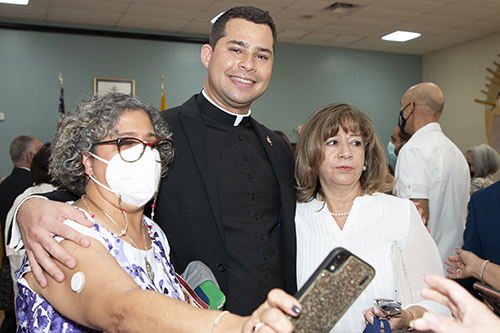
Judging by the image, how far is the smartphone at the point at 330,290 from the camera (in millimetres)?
771

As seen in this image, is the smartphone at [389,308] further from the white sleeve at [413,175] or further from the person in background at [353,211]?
the white sleeve at [413,175]

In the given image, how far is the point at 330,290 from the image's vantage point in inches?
30.8

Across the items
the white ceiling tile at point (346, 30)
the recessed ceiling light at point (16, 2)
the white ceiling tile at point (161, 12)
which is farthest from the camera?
the white ceiling tile at point (346, 30)

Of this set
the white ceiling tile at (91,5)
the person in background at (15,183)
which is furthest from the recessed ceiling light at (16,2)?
the person in background at (15,183)

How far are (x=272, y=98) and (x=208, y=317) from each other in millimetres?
7883

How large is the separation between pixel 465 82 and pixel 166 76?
6.05 meters

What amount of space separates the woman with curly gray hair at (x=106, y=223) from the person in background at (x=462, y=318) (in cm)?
66

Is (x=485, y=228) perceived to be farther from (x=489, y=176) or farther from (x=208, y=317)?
(x=489, y=176)

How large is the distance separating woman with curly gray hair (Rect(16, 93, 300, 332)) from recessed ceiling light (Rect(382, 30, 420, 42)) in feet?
24.5

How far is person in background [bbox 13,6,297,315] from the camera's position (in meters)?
1.82

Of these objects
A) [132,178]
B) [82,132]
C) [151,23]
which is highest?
[151,23]

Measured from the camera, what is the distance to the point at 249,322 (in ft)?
2.60

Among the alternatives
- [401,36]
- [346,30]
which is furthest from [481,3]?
[346,30]

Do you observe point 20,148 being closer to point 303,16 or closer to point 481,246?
point 481,246
